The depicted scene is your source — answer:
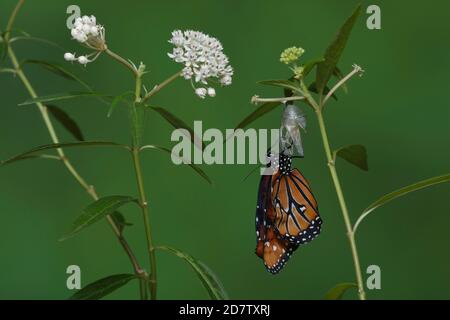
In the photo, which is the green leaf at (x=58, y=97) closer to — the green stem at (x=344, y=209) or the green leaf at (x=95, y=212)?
the green leaf at (x=95, y=212)

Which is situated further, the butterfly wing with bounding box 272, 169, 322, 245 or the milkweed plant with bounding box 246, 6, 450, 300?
the butterfly wing with bounding box 272, 169, 322, 245

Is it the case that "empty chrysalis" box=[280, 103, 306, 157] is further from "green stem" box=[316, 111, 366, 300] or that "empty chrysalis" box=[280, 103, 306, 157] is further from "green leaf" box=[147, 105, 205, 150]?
"green leaf" box=[147, 105, 205, 150]

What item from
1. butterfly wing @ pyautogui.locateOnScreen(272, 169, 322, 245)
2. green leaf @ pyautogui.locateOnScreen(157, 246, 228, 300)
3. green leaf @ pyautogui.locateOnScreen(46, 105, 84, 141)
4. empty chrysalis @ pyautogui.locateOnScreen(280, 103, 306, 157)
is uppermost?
green leaf @ pyautogui.locateOnScreen(46, 105, 84, 141)

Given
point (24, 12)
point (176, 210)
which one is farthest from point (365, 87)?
point (24, 12)

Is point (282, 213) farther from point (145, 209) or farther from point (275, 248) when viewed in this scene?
point (145, 209)

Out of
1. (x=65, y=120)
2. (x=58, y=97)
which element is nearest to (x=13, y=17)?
(x=65, y=120)

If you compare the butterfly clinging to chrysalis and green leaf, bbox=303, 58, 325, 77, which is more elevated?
green leaf, bbox=303, 58, 325, 77

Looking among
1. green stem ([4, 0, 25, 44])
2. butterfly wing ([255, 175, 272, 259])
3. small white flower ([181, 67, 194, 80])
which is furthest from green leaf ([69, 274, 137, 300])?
green stem ([4, 0, 25, 44])

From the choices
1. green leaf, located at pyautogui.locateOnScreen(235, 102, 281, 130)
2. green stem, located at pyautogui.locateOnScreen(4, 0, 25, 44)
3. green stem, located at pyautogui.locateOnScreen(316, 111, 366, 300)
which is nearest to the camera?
green stem, located at pyautogui.locateOnScreen(316, 111, 366, 300)
